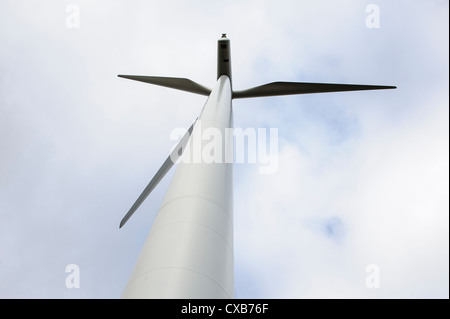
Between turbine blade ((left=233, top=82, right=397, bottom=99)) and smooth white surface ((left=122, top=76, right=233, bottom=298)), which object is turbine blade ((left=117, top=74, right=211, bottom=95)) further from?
smooth white surface ((left=122, top=76, right=233, bottom=298))

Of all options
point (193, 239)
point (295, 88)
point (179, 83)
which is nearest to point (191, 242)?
point (193, 239)

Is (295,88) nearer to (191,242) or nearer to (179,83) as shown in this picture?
(179,83)

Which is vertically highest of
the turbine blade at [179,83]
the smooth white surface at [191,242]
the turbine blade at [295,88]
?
the turbine blade at [179,83]

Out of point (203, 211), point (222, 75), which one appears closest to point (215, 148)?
point (203, 211)

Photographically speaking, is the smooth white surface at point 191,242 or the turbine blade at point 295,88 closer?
the smooth white surface at point 191,242

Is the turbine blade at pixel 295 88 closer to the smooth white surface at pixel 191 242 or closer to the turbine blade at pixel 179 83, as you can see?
the turbine blade at pixel 179 83

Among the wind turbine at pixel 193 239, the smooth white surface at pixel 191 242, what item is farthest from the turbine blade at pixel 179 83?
the smooth white surface at pixel 191 242
